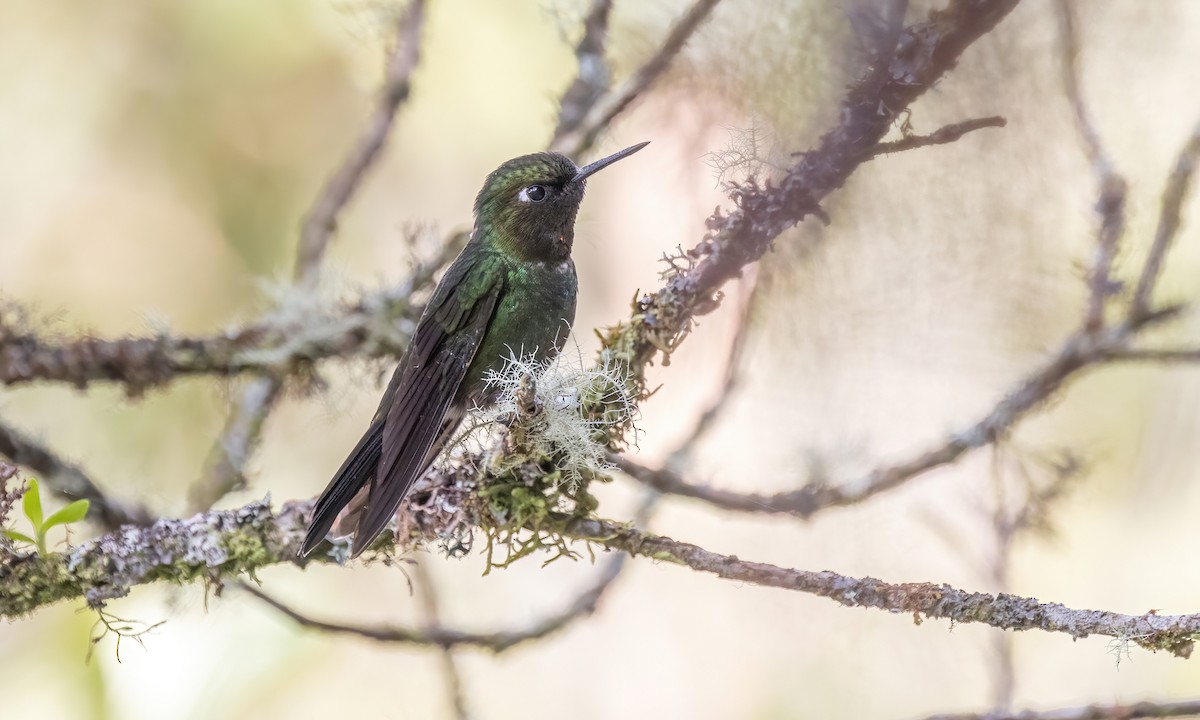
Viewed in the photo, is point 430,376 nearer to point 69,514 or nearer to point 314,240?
point 69,514

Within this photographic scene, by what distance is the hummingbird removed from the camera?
147 cm

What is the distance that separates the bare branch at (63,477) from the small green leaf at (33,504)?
32cm

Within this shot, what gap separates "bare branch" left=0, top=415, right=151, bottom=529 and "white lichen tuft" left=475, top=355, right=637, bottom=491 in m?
0.65

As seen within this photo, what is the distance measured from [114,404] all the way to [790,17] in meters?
1.40

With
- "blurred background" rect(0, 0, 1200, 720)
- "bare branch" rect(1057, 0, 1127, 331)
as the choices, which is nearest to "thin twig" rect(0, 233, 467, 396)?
"blurred background" rect(0, 0, 1200, 720)

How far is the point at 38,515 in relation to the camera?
1181 mm

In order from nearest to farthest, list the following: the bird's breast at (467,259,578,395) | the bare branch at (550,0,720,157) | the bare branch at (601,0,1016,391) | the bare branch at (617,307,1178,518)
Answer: the bare branch at (601,0,1016,391) → the bare branch at (550,0,720,157) → the bare branch at (617,307,1178,518) → the bird's breast at (467,259,578,395)

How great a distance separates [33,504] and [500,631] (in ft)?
2.55

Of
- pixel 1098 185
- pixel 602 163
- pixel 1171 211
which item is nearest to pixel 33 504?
pixel 602 163

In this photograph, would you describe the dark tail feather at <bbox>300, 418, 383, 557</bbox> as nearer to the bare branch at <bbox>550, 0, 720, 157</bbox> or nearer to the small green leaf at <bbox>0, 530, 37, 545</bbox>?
the small green leaf at <bbox>0, 530, 37, 545</bbox>

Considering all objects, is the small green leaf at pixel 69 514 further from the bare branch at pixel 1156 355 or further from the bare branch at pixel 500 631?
the bare branch at pixel 1156 355

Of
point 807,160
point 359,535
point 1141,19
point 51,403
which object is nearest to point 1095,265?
point 1141,19

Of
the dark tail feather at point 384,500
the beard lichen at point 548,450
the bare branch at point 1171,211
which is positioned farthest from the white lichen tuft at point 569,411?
the bare branch at point 1171,211

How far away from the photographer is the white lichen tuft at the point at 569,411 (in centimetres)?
125
